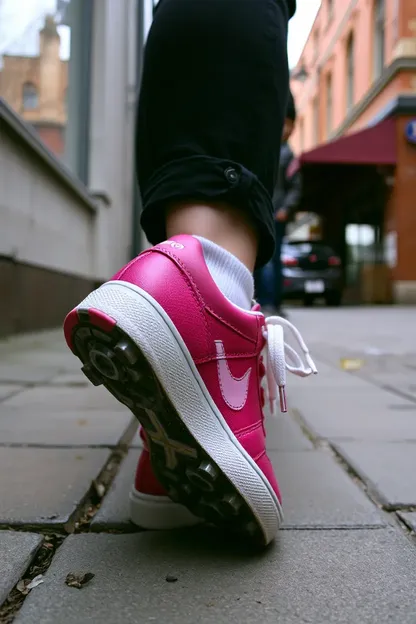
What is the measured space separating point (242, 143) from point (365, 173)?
11.9 m

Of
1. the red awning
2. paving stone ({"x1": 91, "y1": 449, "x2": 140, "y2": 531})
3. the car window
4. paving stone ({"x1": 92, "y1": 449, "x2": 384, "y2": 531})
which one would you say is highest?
the red awning

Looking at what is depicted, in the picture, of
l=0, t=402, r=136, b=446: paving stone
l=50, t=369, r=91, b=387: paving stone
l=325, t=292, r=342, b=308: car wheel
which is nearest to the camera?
l=0, t=402, r=136, b=446: paving stone

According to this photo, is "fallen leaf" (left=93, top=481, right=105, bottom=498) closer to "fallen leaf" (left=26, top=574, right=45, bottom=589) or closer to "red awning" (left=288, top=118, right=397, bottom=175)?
"fallen leaf" (left=26, top=574, right=45, bottom=589)

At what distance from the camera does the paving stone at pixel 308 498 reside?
33.7 inches

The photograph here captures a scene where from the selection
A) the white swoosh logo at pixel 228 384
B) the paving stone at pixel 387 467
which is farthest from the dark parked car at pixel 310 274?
the white swoosh logo at pixel 228 384

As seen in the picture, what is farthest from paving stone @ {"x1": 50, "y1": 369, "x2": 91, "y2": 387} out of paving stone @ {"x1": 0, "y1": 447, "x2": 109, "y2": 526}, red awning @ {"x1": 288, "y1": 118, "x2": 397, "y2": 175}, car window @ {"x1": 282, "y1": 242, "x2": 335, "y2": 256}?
red awning @ {"x1": 288, "y1": 118, "x2": 397, "y2": 175}

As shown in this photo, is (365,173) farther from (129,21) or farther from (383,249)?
(129,21)

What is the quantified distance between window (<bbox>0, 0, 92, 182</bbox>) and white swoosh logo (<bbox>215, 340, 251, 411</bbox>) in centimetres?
306

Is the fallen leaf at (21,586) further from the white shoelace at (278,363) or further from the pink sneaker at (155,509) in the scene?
the white shoelace at (278,363)

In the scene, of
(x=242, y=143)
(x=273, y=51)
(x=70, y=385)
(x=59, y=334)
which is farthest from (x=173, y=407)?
(x=59, y=334)

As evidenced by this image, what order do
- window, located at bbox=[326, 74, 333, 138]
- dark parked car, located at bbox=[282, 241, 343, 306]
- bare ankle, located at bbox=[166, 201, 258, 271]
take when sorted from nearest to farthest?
bare ankle, located at bbox=[166, 201, 258, 271] < dark parked car, located at bbox=[282, 241, 343, 306] < window, located at bbox=[326, 74, 333, 138]

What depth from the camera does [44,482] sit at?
101cm

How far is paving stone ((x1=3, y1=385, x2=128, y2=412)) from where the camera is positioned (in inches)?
66.7

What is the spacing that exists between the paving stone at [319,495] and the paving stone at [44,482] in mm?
329
